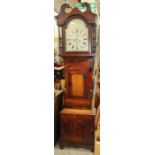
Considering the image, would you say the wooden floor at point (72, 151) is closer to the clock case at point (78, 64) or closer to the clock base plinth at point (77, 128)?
the clock base plinth at point (77, 128)

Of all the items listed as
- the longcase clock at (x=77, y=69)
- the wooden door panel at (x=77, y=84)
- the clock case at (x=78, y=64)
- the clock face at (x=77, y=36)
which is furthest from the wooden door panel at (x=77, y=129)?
the clock face at (x=77, y=36)

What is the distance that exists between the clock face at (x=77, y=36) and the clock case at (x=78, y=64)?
4 cm

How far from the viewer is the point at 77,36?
209 cm

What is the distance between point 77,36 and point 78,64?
326mm

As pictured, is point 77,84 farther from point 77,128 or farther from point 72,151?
point 72,151

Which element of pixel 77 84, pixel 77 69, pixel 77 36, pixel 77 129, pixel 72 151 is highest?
pixel 77 36

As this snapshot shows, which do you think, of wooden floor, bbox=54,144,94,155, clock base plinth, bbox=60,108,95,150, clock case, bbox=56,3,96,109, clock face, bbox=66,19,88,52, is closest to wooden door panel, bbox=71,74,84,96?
clock case, bbox=56,3,96,109

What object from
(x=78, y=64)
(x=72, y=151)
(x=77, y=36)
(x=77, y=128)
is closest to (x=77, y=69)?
(x=78, y=64)

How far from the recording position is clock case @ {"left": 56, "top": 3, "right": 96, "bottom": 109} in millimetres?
2029

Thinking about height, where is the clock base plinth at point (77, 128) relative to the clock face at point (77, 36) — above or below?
below

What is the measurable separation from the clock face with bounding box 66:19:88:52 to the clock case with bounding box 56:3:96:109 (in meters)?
0.04

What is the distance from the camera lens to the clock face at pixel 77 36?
206cm
